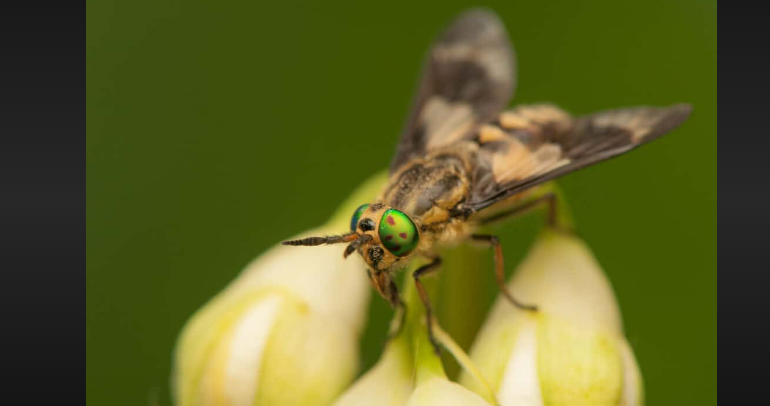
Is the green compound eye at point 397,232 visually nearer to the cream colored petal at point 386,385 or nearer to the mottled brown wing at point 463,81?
the cream colored petal at point 386,385

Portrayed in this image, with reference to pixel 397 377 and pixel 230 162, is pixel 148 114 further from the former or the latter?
pixel 397 377

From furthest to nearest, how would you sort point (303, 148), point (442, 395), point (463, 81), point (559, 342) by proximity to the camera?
point (303, 148) < point (463, 81) < point (559, 342) < point (442, 395)

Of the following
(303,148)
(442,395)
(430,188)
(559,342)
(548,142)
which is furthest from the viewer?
(303,148)

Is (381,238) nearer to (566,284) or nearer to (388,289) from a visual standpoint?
(388,289)

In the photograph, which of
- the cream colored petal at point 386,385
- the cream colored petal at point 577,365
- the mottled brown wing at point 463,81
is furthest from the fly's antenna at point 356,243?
the mottled brown wing at point 463,81

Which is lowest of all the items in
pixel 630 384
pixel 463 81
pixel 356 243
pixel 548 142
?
pixel 630 384

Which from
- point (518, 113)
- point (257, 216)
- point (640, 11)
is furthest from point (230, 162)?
point (640, 11)

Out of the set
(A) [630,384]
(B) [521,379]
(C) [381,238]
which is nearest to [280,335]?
(C) [381,238]

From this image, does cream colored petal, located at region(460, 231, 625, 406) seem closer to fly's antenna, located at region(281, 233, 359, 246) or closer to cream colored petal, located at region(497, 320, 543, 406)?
cream colored petal, located at region(497, 320, 543, 406)
